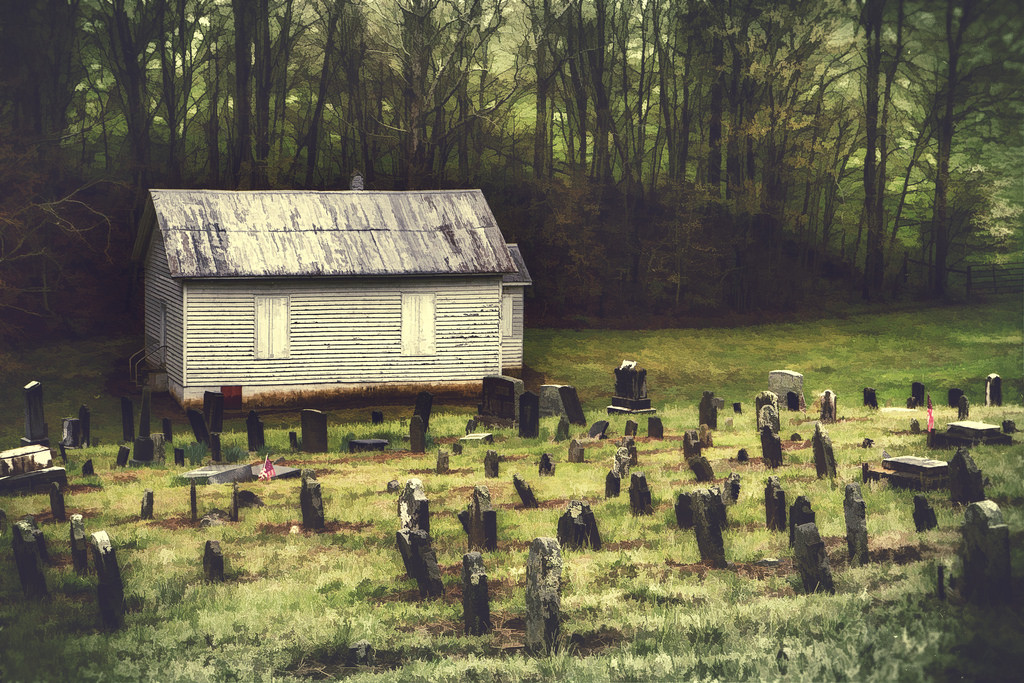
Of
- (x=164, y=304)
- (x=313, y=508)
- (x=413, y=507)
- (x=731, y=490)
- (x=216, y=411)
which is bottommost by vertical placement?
(x=313, y=508)

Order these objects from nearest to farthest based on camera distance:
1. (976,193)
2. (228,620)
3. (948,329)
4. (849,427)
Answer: (228,620), (849,427), (948,329), (976,193)

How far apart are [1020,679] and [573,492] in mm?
6988

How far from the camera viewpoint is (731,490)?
1455 centimetres

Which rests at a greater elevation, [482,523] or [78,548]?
[482,523]

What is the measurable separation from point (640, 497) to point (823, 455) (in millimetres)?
3443

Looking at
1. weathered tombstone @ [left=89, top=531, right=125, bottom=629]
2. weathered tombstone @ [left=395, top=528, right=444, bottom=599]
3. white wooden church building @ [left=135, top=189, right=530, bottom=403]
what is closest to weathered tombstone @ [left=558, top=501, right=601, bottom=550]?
weathered tombstone @ [left=395, top=528, right=444, bottom=599]

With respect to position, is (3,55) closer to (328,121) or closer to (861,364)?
(328,121)

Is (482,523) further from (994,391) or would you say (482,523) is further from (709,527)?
(994,391)

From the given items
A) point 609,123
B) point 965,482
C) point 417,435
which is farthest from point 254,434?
point 609,123

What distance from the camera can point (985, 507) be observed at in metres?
10.3

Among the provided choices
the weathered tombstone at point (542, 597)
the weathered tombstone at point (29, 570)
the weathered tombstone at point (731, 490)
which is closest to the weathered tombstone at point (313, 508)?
the weathered tombstone at point (29, 570)

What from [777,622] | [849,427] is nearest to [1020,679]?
[777,622]

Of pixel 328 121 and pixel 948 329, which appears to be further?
pixel 328 121

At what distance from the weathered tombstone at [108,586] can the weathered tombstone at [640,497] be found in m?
6.61
